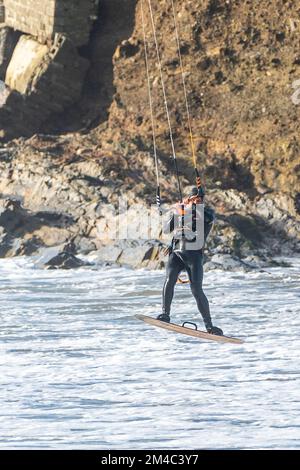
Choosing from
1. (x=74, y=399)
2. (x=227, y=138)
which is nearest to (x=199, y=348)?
(x=74, y=399)

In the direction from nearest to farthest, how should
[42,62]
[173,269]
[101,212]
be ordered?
[173,269], [101,212], [42,62]

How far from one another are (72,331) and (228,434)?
554cm

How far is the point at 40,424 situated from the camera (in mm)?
11641

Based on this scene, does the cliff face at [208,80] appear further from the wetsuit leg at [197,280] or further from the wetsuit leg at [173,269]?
the wetsuit leg at [197,280]

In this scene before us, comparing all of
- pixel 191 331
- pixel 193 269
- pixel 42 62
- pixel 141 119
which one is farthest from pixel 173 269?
pixel 42 62

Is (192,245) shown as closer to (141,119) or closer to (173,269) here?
(173,269)

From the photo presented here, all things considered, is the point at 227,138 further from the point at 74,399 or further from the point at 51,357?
the point at 74,399

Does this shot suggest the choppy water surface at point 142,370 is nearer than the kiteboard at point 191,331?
Yes

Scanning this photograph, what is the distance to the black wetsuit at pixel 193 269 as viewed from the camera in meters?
15.5

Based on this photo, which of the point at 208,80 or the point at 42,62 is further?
the point at 42,62

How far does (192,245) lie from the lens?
51.6ft

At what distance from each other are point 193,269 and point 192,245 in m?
0.32

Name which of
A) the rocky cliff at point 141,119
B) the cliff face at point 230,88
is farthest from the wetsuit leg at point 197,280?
the cliff face at point 230,88

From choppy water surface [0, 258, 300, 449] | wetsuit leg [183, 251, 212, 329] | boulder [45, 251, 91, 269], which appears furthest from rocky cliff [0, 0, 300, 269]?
wetsuit leg [183, 251, 212, 329]
